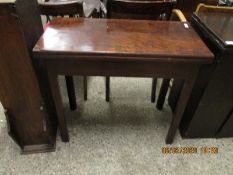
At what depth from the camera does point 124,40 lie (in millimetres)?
917

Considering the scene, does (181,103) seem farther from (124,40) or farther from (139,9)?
(139,9)

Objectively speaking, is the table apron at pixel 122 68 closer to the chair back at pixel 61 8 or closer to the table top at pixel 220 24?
the table top at pixel 220 24

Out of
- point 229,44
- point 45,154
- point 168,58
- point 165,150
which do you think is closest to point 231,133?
point 165,150

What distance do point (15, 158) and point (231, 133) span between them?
1.43 m

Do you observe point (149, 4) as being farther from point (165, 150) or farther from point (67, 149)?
point (67, 149)

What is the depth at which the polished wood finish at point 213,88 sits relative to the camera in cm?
93

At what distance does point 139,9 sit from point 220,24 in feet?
1.59

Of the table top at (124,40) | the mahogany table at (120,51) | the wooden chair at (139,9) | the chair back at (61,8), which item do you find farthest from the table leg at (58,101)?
the wooden chair at (139,9)

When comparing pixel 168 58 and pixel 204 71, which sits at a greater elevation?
pixel 168 58

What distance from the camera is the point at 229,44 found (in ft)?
2.85

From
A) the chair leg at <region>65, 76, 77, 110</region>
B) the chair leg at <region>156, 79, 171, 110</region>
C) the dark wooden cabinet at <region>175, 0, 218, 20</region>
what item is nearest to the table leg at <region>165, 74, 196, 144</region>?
the chair leg at <region>156, 79, 171, 110</region>
